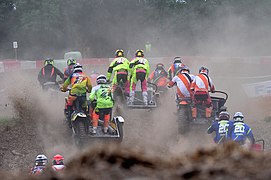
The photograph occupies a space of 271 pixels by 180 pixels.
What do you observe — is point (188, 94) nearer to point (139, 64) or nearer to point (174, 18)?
point (139, 64)

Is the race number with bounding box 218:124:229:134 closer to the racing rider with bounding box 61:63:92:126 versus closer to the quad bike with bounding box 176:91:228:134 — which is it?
the quad bike with bounding box 176:91:228:134

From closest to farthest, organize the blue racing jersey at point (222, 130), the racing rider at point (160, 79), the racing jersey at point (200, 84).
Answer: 1. the blue racing jersey at point (222, 130)
2. the racing jersey at point (200, 84)
3. the racing rider at point (160, 79)

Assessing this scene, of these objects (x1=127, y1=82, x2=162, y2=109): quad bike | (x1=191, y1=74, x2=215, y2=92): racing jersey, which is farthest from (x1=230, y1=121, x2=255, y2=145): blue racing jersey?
(x1=127, y1=82, x2=162, y2=109): quad bike

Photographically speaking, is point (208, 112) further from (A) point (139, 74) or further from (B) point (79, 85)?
(B) point (79, 85)

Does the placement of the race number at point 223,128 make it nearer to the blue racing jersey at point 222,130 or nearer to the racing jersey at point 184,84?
the blue racing jersey at point 222,130

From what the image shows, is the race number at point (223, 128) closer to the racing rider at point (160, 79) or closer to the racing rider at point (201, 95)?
the racing rider at point (201, 95)

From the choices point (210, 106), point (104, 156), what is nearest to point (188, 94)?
point (210, 106)

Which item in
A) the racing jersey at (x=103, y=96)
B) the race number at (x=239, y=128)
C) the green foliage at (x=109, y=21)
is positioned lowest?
the race number at (x=239, y=128)

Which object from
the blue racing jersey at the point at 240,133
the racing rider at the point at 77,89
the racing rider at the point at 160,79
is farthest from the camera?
the racing rider at the point at 160,79

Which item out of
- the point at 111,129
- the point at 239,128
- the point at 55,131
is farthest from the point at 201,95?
the point at 55,131

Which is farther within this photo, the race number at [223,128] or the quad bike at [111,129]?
the quad bike at [111,129]

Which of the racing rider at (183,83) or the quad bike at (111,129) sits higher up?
the racing rider at (183,83)

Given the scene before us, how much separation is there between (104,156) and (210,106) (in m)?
12.5

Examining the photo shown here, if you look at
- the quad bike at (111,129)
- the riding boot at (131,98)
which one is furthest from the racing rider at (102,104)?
the riding boot at (131,98)
